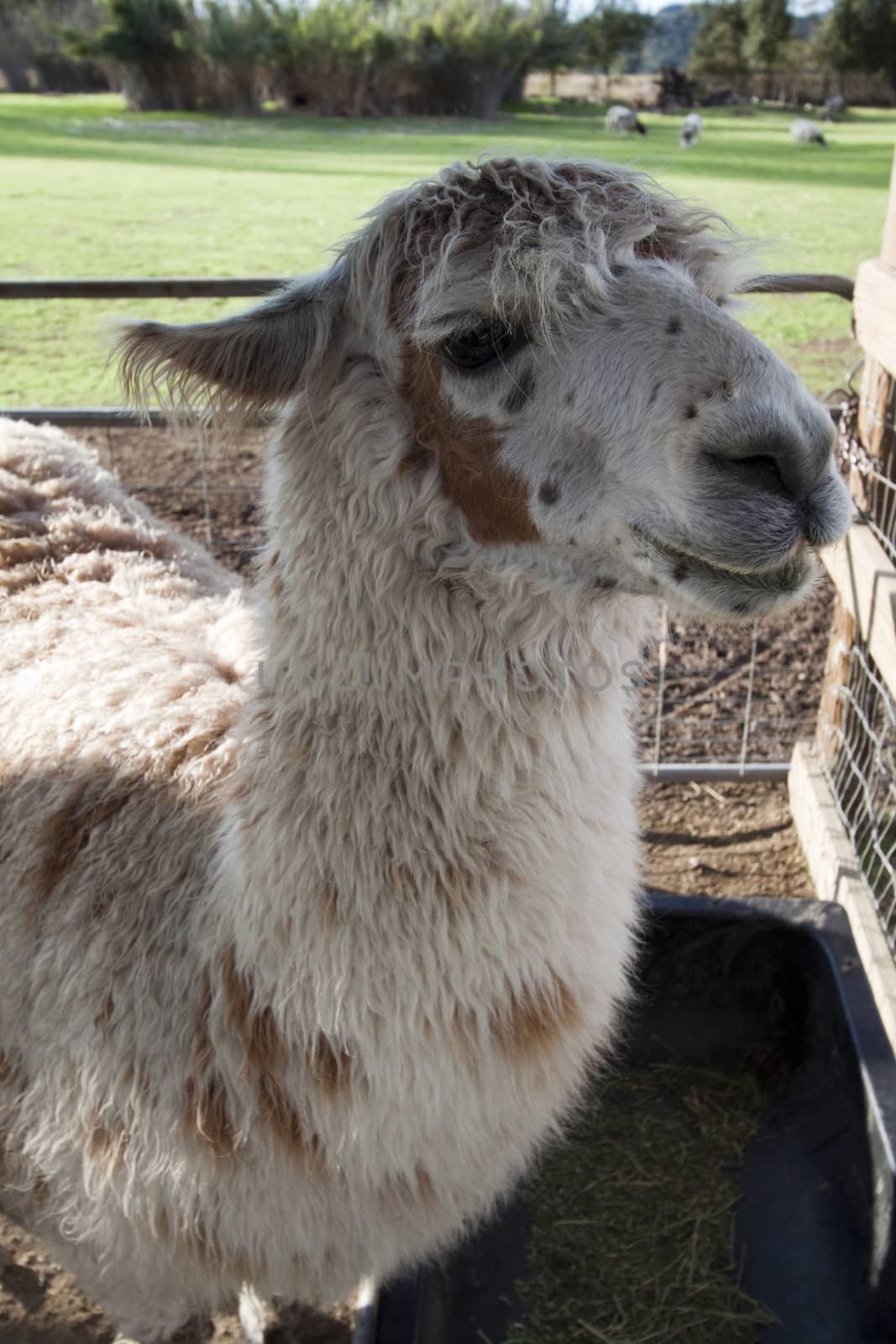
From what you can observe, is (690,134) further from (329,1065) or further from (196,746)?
(329,1065)

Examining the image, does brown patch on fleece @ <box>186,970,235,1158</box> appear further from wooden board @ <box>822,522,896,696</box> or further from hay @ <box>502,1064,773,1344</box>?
wooden board @ <box>822,522,896,696</box>

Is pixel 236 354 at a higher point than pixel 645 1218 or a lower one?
higher

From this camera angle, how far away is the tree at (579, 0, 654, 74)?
120 ft

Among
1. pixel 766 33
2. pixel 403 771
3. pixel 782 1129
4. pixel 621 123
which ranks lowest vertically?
pixel 782 1129

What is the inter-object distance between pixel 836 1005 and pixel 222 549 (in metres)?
3.65

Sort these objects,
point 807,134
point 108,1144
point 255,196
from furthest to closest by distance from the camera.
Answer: point 807,134 → point 255,196 → point 108,1144

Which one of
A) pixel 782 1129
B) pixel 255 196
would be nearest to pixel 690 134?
pixel 255 196

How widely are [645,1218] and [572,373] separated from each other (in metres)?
2.20

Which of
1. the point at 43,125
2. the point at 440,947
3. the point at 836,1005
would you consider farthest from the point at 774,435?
the point at 43,125

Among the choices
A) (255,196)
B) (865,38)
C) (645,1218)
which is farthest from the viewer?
(865,38)

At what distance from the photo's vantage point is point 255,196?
658 inches

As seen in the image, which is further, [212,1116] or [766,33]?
[766,33]

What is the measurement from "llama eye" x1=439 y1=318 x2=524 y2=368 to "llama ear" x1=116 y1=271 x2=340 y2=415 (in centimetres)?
25

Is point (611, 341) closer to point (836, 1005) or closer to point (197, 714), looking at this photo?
point (197, 714)
